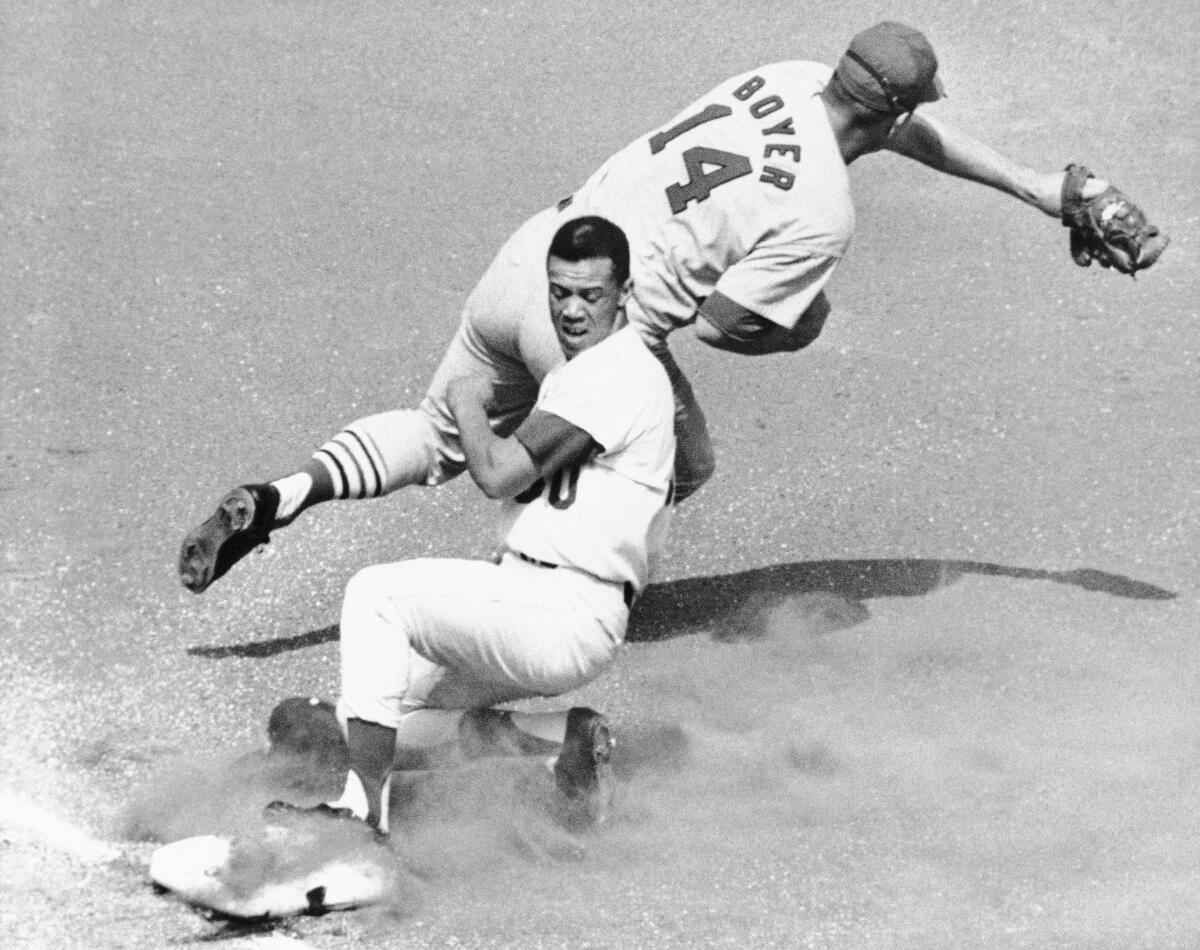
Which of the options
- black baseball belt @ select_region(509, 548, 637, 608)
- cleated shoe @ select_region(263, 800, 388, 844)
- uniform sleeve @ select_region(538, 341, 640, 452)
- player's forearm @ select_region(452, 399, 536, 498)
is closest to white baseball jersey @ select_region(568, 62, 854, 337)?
uniform sleeve @ select_region(538, 341, 640, 452)

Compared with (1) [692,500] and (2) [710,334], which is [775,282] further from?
(1) [692,500]

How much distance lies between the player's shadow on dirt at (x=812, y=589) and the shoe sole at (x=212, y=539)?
890mm

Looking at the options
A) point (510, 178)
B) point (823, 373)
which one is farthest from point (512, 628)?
point (510, 178)

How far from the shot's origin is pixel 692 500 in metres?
7.98

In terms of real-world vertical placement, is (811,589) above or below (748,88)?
below

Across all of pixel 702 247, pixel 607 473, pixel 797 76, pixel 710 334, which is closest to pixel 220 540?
pixel 607 473

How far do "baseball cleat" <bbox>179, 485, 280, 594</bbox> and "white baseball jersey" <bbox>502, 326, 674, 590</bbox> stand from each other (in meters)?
0.99

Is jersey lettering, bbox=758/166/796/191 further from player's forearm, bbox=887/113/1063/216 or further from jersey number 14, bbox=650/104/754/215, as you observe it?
player's forearm, bbox=887/113/1063/216

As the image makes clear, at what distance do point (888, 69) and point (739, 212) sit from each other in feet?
2.13

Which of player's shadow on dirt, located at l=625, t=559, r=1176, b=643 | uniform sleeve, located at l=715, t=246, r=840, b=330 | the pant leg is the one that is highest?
uniform sleeve, located at l=715, t=246, r=840, b=330

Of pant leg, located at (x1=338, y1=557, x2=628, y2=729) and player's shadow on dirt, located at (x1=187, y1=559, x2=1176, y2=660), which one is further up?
pant leg, located at (x1=338, y1=557, x2=628, y2=729)

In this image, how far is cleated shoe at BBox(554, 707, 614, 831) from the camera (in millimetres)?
5605

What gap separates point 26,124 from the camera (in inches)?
433

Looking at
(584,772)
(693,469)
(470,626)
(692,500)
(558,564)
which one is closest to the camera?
(470,626)
